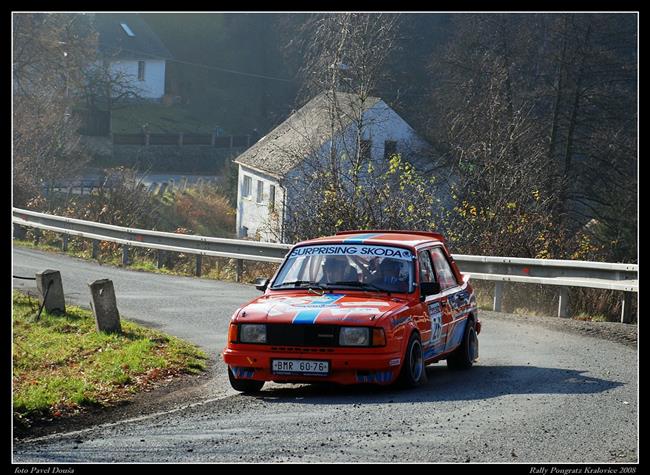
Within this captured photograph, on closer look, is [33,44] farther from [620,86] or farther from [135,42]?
[135,42]

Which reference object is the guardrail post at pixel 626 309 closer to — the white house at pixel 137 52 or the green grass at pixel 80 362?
the green grass at pixel 80 362

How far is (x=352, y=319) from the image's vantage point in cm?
1084

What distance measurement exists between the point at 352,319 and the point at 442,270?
97.6 inches

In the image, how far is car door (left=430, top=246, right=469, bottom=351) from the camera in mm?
12555

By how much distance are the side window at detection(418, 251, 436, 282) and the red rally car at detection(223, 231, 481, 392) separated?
1 cm

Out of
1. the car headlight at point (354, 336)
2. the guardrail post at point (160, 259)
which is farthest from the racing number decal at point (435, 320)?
the guardrail post at point (160, 259)

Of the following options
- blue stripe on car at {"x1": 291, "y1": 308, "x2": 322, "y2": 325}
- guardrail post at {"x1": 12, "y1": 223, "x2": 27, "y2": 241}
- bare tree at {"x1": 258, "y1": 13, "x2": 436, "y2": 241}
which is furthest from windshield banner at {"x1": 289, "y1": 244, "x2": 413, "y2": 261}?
guardrail post at {"x1": 12, "y1": 223, "x2": 27, "y2": 241}

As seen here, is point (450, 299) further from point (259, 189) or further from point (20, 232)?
point (259, 189)

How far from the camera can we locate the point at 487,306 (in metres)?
19.6

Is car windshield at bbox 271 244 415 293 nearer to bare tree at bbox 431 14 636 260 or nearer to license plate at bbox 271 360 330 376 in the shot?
license plate at bbox 271 360 330 376

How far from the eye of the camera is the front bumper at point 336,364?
35.4ft

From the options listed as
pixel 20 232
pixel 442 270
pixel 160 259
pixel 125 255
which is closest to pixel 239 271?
pixel 160 259

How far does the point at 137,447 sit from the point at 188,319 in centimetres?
935
